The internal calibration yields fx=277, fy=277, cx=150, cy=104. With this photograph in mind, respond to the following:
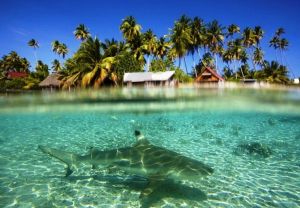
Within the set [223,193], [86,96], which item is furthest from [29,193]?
[86,96]

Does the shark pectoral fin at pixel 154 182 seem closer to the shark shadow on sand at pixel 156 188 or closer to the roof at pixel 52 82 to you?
the shark shadow on sand at pixel 156 188

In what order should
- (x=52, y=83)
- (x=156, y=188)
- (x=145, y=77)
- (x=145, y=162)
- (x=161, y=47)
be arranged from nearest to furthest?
(x=156, y=188)
(x=145, y=162)
(x=145, y=77)
(x=52, y=83)
(x=161, y=47)

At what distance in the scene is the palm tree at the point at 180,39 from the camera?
214ft

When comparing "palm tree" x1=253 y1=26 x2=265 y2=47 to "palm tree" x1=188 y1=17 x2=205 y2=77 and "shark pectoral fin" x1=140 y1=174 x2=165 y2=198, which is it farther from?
"shark pectoral fin" x1=140 y1=174 x2=165 y2=198

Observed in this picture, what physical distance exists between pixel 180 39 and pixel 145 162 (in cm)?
6104

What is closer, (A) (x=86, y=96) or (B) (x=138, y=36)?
(A) (x=86, y=96)

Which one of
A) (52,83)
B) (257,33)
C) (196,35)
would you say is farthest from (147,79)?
(257,33)

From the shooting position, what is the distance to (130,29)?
65.5 m

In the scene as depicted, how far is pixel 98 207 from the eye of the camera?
6.90 meters

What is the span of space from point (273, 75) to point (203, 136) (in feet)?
187

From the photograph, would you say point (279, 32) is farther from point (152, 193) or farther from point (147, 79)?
point (152, 193)

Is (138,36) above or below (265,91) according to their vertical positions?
above

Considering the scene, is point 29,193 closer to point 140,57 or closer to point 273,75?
point 140,57

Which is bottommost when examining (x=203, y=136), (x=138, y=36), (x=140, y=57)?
(x=203, y=136)
